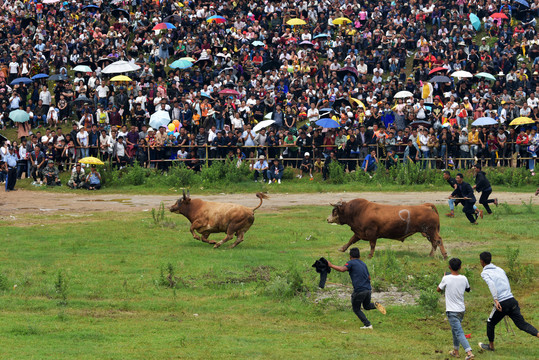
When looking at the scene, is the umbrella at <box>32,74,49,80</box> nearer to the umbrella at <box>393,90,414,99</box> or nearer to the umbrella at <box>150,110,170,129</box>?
the umbrella at <box>150,110,170,129</box>

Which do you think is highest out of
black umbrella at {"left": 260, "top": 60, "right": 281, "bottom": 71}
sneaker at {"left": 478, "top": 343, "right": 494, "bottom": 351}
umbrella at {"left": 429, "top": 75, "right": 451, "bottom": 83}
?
black umbrella at {"left": 260, "top": 60, "right": 281, "bottom": 71}

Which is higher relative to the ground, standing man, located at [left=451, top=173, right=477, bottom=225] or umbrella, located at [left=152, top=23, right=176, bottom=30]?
umbrella, located at [left=152, top=23, right=176, bottom=30]

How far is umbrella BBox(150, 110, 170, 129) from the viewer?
35.8 meters

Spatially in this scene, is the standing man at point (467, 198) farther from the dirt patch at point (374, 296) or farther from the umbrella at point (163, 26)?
the umbrella at point (163, 26)

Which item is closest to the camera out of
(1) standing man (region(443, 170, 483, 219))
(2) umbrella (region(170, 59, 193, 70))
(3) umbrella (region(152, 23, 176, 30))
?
(1) standing man (region(443, 170, 483, 219))

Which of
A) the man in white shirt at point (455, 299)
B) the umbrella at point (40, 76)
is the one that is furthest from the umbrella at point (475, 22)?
the man in white shirt at point (455, 299)

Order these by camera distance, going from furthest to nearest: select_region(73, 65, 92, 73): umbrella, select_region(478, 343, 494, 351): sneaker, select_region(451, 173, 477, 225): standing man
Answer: select_region(73, 65, 92, 73): umbrella < select_region(451, 173, 477, 225): standing man < select_region(478, 343, 494, 351): sneaker

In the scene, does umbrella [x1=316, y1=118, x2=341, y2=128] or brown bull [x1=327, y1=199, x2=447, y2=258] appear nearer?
brown bull [x1=327, y1=199, x2=447, y2=258]

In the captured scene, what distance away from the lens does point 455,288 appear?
42.4 feet

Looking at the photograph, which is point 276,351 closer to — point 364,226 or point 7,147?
point 364,226

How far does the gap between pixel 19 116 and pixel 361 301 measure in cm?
2795

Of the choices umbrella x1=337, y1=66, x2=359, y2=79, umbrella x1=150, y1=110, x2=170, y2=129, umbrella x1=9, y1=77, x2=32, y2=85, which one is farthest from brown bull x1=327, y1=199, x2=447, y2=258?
umbrella x1=9, y1=77, x2=32, y2=85

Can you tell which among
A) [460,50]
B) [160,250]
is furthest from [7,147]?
[460,50]

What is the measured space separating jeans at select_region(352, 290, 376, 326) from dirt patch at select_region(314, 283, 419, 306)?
1763mm
